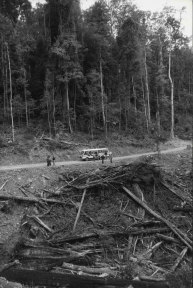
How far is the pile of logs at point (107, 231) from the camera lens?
9391 millimetres

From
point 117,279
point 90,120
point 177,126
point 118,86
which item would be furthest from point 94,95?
point 117,279

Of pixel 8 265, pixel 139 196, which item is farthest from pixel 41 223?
pixel 139 196

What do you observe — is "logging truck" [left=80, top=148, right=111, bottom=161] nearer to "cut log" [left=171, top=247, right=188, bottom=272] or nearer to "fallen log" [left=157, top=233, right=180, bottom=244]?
"fallen log" [left=157, top=233, right=180, bottom=244]

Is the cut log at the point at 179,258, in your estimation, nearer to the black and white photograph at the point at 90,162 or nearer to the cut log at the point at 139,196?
the black and white photograph at the point at 90,162

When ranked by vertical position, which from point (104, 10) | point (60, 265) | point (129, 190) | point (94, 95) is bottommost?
point (60, 265)

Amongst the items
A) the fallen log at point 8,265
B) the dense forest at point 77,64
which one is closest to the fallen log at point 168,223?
the fallen log at point 8,265

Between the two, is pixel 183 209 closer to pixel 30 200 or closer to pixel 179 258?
pixel 179 258

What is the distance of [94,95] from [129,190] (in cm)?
1695

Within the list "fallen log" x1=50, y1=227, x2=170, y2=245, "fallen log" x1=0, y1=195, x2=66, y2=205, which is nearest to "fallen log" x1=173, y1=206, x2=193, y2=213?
"fallen log" x1=50, y1=227, x2=170, y2=245

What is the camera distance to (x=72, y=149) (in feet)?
81.1

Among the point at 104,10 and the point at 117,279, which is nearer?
the point at 117,279

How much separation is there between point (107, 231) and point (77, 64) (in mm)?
20216

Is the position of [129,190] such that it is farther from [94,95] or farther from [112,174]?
[94,95]

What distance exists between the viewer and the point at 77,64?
2795cm
